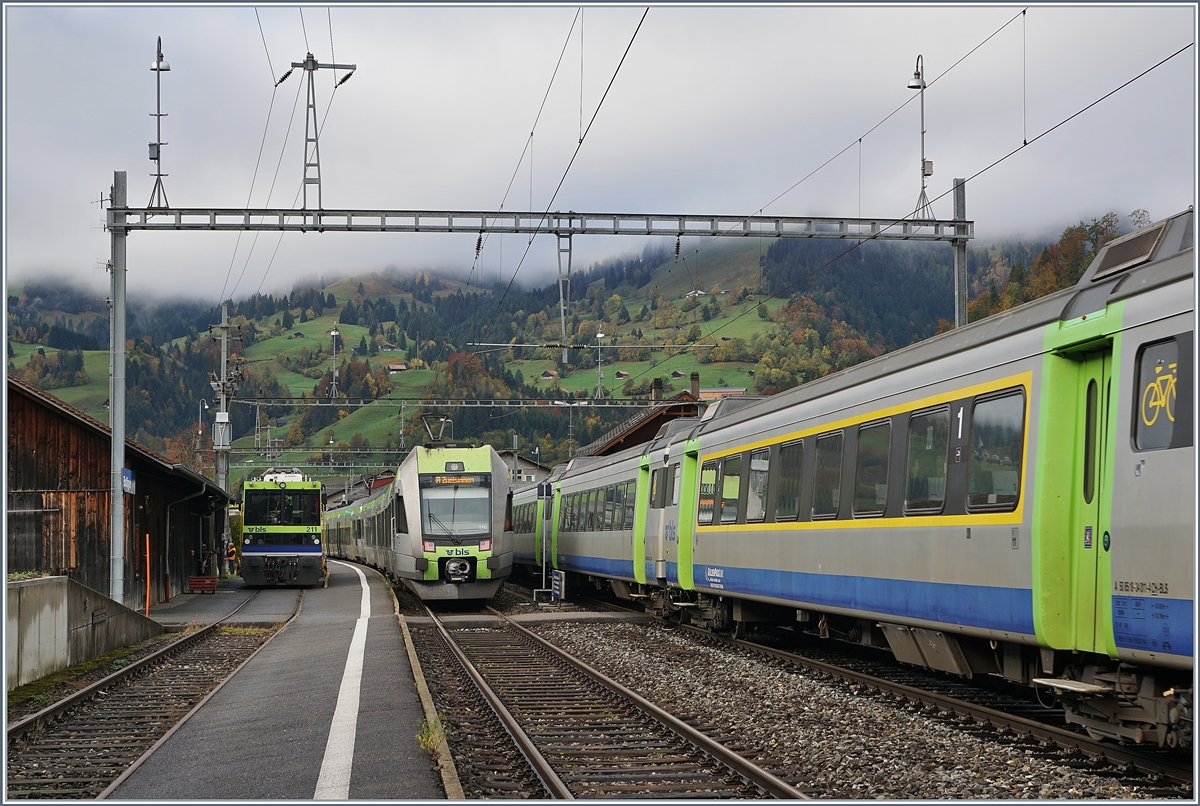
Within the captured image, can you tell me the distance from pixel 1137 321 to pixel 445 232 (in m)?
14.6

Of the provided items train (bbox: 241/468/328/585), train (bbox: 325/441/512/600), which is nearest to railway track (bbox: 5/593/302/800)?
train (bbox: 325/441/512/600)

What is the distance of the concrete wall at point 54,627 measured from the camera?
12.7m

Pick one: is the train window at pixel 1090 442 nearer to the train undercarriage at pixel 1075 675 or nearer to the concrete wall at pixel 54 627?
the train undercarriage at pixel 1075 675

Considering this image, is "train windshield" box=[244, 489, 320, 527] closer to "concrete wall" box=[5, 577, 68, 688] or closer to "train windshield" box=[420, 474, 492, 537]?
"train windshield" box=[420, 474, 492, 537]

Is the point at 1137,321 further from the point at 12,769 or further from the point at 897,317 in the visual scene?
the point at 897,317

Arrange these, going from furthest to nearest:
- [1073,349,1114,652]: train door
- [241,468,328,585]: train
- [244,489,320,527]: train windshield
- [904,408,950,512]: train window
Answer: [244,489,320,527]: train windshield, [241,468,328,585]: train, [904,408,950,512]: train window, [1073,349,1114,652]: train door

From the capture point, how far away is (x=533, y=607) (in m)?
26.7

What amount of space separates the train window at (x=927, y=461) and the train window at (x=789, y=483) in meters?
2.93

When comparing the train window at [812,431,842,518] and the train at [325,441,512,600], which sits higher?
the train window at [812,431,842,518]

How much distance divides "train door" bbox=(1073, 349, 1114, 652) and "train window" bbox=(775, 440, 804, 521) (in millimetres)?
5533

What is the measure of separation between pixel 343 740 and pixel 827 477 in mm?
5843

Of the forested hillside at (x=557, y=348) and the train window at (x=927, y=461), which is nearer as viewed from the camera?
the train window at (x=927, y=461)

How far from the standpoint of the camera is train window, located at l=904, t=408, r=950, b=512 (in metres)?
10.1

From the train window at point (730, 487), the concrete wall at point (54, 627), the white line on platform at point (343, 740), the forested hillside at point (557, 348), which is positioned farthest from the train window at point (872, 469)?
the forested hillside at point (557, 348)
